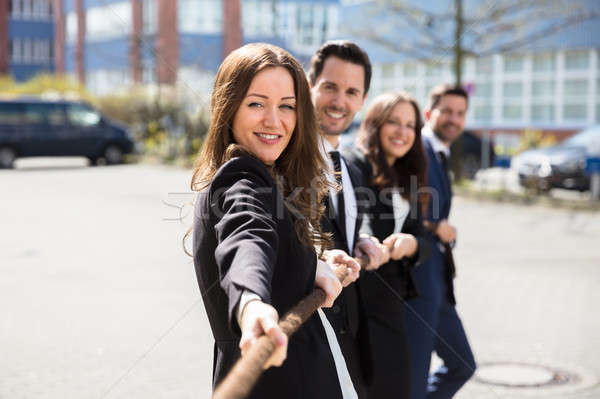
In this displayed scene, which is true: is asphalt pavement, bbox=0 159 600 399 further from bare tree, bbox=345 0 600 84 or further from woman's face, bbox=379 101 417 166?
bare tree, bbox=345 0 600 84

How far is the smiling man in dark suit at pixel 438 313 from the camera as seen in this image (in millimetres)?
3502

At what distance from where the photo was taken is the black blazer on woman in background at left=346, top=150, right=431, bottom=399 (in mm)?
3244

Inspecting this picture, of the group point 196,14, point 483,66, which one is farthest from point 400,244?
point 196,14

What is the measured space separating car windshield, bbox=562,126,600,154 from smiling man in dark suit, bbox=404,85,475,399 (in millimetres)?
12481

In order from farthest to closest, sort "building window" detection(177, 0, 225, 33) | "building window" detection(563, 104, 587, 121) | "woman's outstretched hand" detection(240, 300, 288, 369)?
"building window" detection(563, 104, 587, 121)
"building window" detection(177, 0, 225, 33)
"woman's outstretched hand" detection(240, 300, 288, 369)

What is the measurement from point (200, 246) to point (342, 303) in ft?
2.96

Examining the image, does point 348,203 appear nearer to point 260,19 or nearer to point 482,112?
point 260,19

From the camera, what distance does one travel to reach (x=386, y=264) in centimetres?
340

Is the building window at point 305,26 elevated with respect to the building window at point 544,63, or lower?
lower

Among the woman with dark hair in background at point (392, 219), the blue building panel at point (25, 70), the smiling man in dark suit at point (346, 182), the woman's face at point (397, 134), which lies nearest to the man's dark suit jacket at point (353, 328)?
the smiling man in dark suit at point (346, 182)

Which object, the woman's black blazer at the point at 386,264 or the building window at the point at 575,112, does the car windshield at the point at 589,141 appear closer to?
the woman's black blazer at the point at 386,264

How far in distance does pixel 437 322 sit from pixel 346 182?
122cm

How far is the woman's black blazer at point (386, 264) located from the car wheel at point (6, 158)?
20.5 meters

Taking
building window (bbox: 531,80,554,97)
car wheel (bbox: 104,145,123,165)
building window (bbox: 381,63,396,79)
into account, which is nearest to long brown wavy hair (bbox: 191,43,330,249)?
car wheel (bbox: 104,145,123,165)
